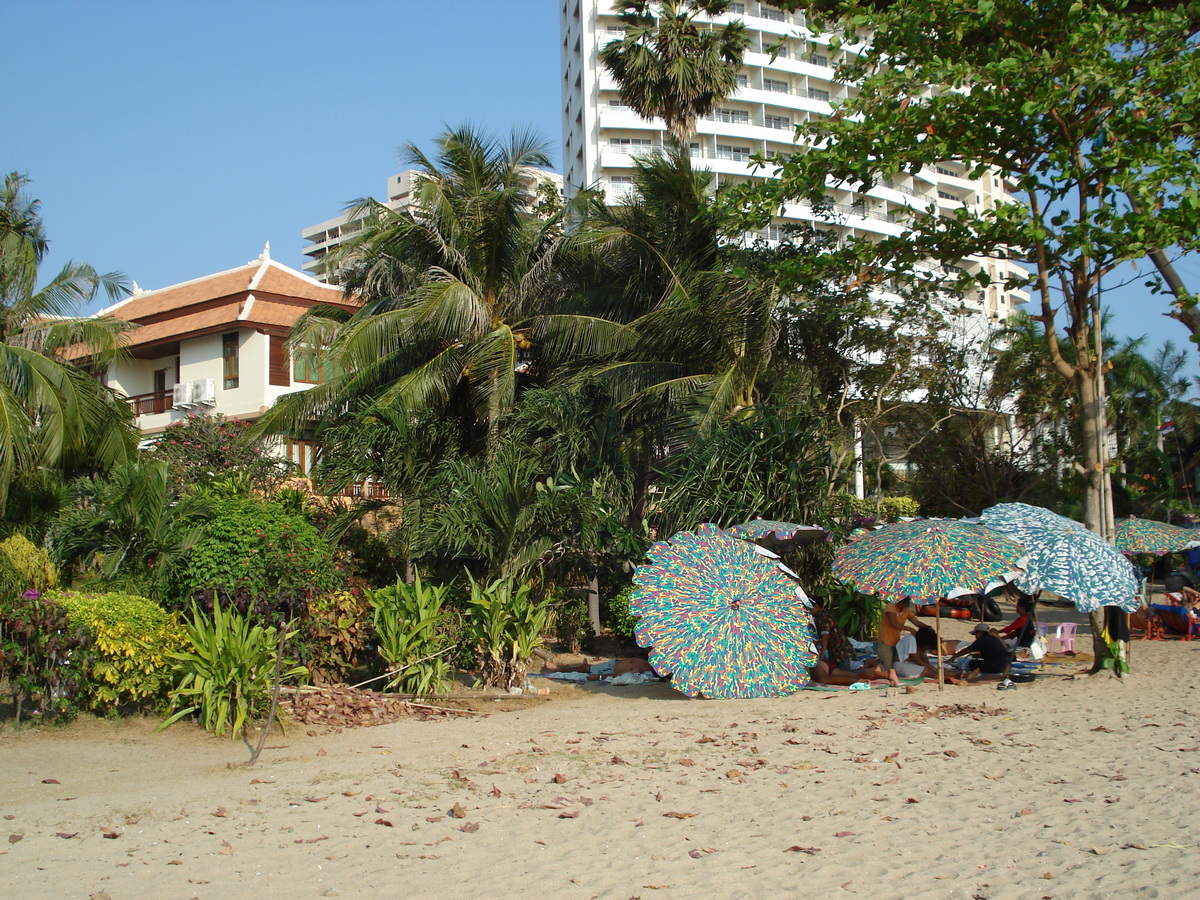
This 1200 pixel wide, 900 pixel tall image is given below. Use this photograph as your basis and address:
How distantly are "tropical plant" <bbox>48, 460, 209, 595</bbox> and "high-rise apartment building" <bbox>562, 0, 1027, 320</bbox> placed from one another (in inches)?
2019

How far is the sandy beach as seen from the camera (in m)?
5.19

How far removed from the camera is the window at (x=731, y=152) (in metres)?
64.9

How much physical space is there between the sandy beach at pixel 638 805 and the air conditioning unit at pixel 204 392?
1579cm

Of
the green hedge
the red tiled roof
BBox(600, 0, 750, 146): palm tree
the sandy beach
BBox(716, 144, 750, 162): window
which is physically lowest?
the sandy beach

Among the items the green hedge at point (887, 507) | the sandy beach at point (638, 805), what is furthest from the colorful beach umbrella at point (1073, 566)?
the green hedge at point (887, 507)

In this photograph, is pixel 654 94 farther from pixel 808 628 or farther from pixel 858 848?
pixel 858 848

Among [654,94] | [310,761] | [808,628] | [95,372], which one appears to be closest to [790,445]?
[808,628]

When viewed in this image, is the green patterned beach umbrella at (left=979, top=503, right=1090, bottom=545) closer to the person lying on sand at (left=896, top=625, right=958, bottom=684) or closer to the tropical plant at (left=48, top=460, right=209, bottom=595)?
the person lying on sand at (left=896, top=625, right=958, bottom=684)

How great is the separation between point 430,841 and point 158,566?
20.7ft

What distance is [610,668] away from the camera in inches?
515

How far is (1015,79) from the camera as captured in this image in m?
11.5

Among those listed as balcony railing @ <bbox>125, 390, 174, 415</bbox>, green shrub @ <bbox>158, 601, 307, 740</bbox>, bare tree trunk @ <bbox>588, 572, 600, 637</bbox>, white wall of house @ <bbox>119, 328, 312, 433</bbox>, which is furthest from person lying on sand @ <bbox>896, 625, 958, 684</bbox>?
balcony railing @ <bbox>125, 390, 174, 415</bbox>

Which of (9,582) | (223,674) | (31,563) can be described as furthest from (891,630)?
(31,563)

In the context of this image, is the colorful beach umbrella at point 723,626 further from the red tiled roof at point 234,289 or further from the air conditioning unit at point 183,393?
the air conditioning unit at point 183,393
